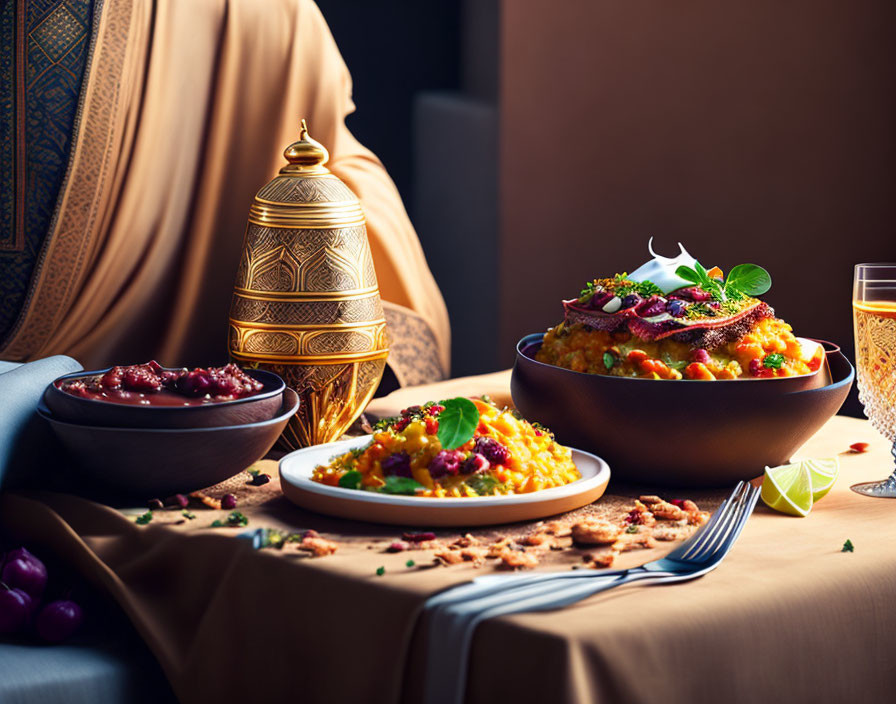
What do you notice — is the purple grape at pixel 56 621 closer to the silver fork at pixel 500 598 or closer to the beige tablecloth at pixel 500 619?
the beige tablecloth at pixel 500 619

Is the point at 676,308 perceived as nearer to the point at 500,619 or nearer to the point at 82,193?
the point at 500,619

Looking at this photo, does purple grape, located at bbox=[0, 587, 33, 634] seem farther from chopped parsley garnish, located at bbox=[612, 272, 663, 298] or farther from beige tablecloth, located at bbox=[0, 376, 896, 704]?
chopped parsley garnish, located at bbox=[612, 272, 663, 298]

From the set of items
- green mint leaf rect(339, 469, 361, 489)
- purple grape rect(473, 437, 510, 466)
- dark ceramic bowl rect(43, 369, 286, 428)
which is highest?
dark ceramic bowl rect(43, 369, 286, 428)

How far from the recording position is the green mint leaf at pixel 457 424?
1.09 metres

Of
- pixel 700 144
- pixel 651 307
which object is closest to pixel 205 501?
pixel 651 307

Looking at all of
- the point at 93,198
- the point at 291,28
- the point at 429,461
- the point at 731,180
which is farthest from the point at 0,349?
the point at 731,180

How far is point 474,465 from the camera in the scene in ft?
3.62

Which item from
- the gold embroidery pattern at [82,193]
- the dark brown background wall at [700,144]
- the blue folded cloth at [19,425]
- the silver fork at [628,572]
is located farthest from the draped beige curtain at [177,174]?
the dark brown background wall at [700,144]

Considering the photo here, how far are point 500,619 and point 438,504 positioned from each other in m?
0.23

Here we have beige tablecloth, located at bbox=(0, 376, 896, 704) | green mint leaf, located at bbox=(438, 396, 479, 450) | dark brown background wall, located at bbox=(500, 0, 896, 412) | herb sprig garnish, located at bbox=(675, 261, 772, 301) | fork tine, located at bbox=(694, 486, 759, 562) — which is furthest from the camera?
dark brown background wall, located at bbox=(500, 0, 896, 412)

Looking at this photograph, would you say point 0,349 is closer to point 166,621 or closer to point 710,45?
point 166,621

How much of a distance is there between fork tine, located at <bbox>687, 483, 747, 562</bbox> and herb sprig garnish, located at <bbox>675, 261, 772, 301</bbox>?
249mm

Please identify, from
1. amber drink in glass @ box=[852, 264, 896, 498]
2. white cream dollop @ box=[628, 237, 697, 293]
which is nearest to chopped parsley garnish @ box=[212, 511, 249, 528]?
white cream dollop @ box=[628, 237, 697, 293]

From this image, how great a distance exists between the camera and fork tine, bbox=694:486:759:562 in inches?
38.5
